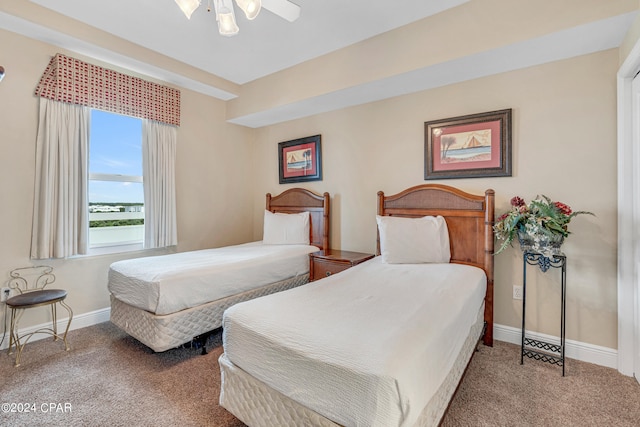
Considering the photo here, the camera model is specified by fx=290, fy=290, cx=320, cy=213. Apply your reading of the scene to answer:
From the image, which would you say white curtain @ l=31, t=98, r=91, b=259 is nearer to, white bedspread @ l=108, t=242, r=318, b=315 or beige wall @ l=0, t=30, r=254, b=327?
beige wall @ l=0, t=30, r=254, b=327

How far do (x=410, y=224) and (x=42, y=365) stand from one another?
3063mm

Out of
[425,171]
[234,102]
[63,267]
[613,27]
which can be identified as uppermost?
[234,102]

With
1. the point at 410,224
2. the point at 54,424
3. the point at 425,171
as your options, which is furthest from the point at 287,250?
the point at 54,424

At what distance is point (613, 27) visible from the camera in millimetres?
1822

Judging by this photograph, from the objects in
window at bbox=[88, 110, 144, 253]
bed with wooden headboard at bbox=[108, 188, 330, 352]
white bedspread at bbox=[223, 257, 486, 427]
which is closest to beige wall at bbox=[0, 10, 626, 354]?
window at bbox=[88, 110, 144, 253]

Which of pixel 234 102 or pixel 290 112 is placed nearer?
pixel 290 112

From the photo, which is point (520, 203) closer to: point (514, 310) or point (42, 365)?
point (514, 310)

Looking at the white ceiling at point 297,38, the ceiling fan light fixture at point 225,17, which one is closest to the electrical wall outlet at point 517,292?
the white ceiling at point 297,38

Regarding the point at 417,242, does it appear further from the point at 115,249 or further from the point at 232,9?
the point at 115,249

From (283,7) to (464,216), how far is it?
2134 mm

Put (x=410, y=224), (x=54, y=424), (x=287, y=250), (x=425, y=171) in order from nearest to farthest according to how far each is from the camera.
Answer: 1. (x=54, y=424)
2. (x=410, y=224)
3. (x=425, y=171)
4. (x=287, y=250)

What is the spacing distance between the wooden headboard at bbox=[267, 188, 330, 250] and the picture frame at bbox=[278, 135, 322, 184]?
192 millimetres

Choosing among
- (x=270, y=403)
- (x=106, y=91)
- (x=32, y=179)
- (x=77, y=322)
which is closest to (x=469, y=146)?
(x=270, y=403)

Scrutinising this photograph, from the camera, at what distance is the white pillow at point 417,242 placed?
2518 mm
